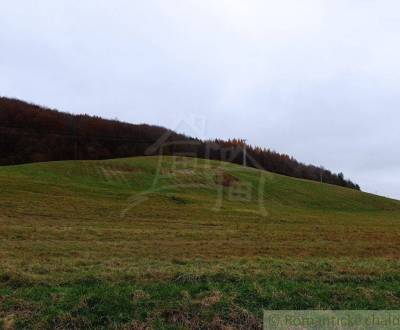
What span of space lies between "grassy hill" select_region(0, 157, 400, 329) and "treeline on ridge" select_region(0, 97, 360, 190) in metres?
47.8

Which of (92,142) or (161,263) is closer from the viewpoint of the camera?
(161,263)

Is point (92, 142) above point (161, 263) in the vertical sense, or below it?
above

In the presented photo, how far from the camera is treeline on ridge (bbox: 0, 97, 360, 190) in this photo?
96.8 metres

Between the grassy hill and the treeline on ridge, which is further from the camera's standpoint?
the treeline on ridge

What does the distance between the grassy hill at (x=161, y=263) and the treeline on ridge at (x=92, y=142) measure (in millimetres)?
47824

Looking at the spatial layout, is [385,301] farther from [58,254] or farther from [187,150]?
[187,150]

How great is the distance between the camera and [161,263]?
43.3 feet

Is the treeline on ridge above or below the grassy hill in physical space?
A: above

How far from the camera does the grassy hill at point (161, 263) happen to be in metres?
8.31

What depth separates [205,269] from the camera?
11.3 metres

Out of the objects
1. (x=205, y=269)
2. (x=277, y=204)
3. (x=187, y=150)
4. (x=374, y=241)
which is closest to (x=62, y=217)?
(x=374, y=241)

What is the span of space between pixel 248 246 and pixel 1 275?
11.8 metres

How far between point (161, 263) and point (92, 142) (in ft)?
334

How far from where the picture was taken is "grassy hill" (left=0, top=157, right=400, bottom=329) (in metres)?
8.31
